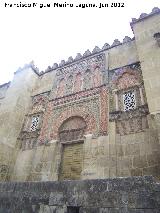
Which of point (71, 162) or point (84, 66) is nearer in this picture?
point (71, 162)

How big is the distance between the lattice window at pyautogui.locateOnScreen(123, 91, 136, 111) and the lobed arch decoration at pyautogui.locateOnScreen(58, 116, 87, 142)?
6.76 ft

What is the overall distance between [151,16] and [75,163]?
305 inches

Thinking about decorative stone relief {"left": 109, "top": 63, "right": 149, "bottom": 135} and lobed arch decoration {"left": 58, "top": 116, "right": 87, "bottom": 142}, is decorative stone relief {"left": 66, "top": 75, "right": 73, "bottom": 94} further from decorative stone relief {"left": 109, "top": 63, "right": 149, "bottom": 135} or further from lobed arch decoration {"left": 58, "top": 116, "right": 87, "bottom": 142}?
decorative stone relief {"left": 109, "top": 63, "right": 149, "bottom": 135}

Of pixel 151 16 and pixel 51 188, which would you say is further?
pixel 151 16

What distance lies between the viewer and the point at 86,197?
4.20 m

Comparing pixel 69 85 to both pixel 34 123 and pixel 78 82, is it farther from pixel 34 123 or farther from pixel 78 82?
pixel 34 123

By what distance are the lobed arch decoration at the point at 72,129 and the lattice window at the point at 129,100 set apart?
2.06 metres

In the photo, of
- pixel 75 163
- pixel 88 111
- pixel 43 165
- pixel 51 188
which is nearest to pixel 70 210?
pixel 51 188

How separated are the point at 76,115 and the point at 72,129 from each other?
74 centimetres

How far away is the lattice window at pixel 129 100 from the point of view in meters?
8.84

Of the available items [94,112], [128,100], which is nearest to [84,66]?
[94,112]

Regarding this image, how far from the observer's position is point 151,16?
9961mm

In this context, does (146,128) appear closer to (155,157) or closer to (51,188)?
(155,157)

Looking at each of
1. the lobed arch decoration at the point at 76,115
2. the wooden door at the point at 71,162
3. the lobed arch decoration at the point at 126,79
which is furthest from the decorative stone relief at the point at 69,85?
the wooden door at the point at 71,162
